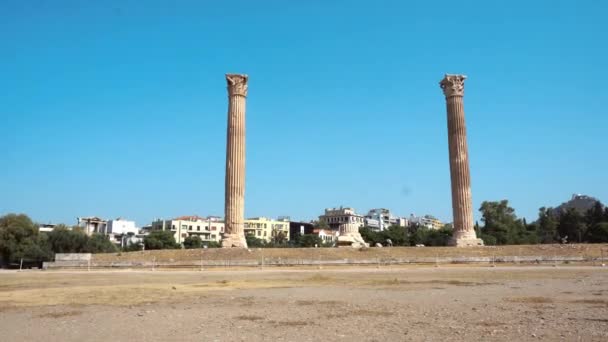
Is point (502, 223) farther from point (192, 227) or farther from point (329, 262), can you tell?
point (192, 227)

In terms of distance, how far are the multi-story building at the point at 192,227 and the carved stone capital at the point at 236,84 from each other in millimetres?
87843

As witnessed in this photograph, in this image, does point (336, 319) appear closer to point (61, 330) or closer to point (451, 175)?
point (61, 330)

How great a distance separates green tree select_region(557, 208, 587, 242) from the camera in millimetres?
97375

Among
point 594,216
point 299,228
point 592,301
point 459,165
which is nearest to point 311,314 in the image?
point 592,301

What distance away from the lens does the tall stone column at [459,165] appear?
5025 centimetres

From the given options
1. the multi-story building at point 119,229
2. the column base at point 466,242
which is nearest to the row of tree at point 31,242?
the column base at point 466,242

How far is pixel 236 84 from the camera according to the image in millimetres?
53312

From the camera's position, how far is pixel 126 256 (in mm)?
45219

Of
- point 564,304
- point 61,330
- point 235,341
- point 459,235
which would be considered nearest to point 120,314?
point 61,330

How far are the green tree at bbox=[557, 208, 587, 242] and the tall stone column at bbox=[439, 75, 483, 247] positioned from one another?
58738 millimetres

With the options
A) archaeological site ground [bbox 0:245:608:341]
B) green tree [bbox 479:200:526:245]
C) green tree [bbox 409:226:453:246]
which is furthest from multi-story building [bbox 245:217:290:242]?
archaeological site ground [bbox 0:245:608:341]

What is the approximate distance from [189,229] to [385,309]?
133 m

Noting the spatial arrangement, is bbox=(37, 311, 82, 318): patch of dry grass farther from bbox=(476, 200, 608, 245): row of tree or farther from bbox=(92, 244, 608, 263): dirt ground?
bbox=(476, 200, 608, 245): row of tree

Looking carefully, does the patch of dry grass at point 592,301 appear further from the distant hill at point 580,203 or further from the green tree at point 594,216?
the distant hill at point 580,203
